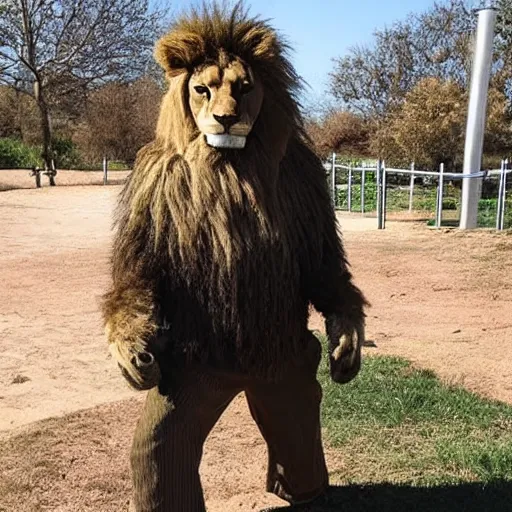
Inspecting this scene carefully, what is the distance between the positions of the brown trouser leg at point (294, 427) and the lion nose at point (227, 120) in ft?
2.57

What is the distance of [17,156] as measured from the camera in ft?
93.5

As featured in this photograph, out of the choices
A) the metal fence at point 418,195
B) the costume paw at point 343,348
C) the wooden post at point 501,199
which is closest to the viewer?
the costume paw at point 343,348

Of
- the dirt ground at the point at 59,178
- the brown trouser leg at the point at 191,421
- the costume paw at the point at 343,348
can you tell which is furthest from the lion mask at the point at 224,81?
the dirt ground at the point at 59,178

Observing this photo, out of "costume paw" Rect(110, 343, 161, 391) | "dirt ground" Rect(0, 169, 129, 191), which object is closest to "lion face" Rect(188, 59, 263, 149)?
"costume paw" Rect(110, 343, 161, 391)

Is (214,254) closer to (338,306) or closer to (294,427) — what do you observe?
(338,306)

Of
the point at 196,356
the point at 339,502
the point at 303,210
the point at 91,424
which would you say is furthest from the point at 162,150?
the point at 91,424

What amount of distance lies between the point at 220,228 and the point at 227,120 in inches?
11.6

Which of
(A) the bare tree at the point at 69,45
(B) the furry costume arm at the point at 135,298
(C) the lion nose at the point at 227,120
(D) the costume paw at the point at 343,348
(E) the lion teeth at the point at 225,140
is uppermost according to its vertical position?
(A) the bare tree at the point at 69,45

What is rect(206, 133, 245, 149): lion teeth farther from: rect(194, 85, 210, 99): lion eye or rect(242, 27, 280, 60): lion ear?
rect(242, 27, 280, 60): lion ear

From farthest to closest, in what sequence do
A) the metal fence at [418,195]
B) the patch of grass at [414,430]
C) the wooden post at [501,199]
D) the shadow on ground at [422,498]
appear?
the metal fence at [418,195] < the wooden post at [501,199] < the patch of grass at [414,430] < the shadow on ground at [422,498]

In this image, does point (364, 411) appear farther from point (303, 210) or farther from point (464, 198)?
point (464, 198)

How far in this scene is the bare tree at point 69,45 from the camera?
75.9 ft

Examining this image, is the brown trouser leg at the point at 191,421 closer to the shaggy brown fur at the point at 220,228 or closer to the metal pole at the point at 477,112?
the shaggy brown fur at the point at 220,228

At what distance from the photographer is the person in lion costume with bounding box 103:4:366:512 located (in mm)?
2105
